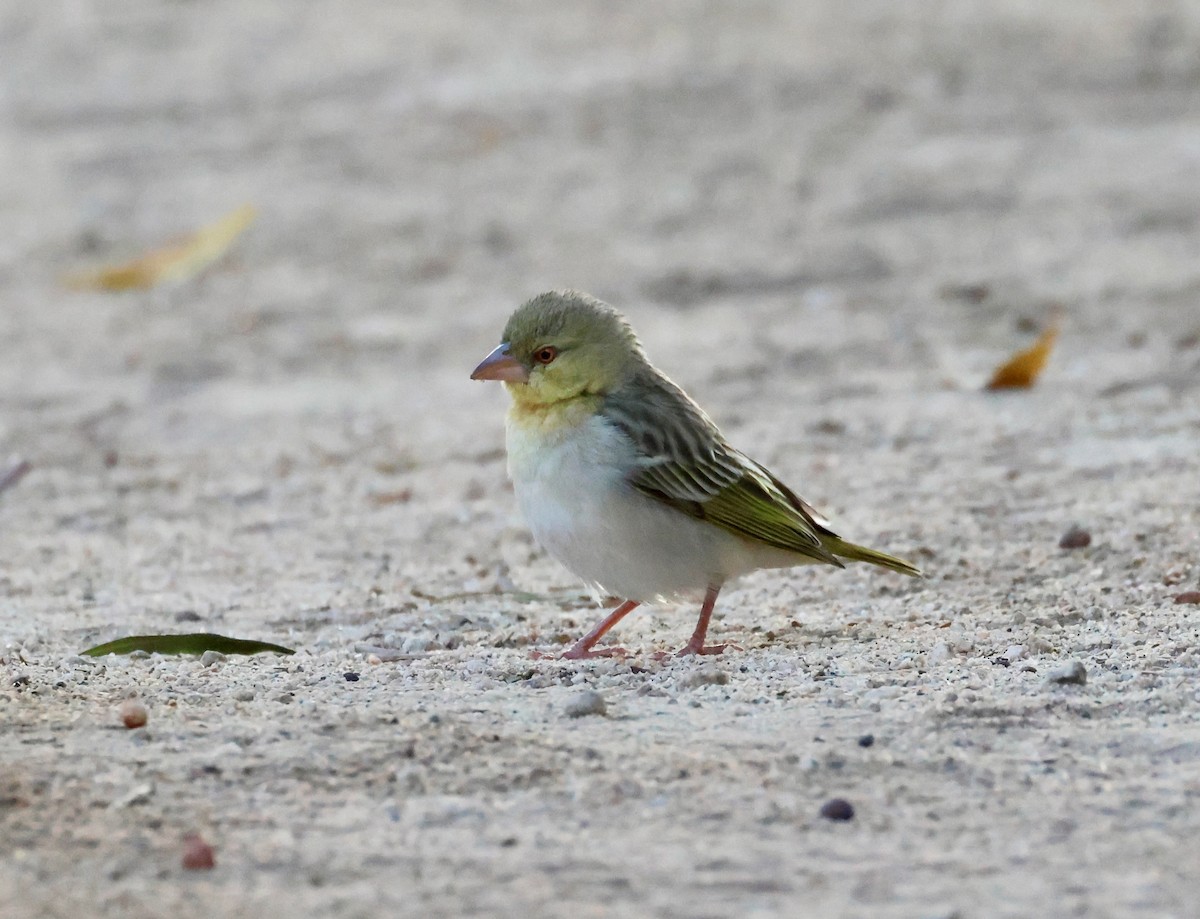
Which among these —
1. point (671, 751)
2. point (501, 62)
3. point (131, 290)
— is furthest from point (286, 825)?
point (501, 62)

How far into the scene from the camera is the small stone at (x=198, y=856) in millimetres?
3414

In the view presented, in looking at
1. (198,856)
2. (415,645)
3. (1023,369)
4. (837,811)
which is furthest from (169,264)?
(837,811)

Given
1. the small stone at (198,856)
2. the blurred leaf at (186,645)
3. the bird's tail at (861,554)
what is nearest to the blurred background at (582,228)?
the bird's tail at (861,554)

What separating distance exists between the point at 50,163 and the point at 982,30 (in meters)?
6.74

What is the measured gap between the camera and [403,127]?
43.4 feet

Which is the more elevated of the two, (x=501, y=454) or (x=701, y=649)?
(x=501, y=454)

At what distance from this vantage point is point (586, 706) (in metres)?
4.22

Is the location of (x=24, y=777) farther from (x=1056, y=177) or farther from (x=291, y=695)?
(x=1056, y=177)

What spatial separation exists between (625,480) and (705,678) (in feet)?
2.65

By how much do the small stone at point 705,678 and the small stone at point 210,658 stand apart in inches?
50.4

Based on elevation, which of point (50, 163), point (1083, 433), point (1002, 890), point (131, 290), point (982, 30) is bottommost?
point (1002, 890)

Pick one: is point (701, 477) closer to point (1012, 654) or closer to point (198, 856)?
point (1012, 654)

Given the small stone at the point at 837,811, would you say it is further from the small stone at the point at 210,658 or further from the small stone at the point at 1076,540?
the small stone at the point at 1076,540

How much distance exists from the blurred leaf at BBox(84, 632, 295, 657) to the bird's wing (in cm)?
114
